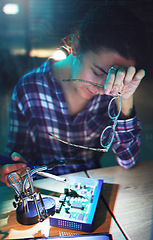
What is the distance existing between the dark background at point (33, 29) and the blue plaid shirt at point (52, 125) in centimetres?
4

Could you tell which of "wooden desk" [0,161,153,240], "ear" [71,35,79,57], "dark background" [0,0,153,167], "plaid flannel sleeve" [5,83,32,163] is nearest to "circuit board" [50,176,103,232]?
"wooden desk" [0,161,153,240]

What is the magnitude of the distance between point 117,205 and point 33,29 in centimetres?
94

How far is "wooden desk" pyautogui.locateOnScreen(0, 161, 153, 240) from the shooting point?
0.92m

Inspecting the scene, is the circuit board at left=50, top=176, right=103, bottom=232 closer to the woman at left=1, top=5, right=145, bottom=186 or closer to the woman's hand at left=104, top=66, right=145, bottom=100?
the woman at left=1, top=5, right=145, bottom=186

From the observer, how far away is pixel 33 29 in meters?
1.03

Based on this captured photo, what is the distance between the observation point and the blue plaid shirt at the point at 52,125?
1132mm

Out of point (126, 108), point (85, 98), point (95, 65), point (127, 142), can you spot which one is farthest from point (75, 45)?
point (127, 142)

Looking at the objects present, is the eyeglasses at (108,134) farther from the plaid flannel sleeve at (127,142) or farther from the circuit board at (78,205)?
Result: the circuit board at (78,205)

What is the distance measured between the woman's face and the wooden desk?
54 centimetres

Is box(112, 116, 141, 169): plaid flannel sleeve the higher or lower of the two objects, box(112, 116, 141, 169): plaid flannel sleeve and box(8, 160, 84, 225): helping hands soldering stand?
the higher

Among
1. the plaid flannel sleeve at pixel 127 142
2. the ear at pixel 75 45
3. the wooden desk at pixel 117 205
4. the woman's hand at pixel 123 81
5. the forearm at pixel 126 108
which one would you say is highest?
the ear at pixel 75 45

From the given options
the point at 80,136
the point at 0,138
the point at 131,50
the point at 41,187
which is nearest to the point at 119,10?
the point at 131,50

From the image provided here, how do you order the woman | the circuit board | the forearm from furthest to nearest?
the forearm
the woman
the circuit board

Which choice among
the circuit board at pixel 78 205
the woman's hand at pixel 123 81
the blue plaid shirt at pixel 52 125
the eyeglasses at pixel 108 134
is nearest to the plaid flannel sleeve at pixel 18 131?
the blue plaid shirt at pixel 52 125
